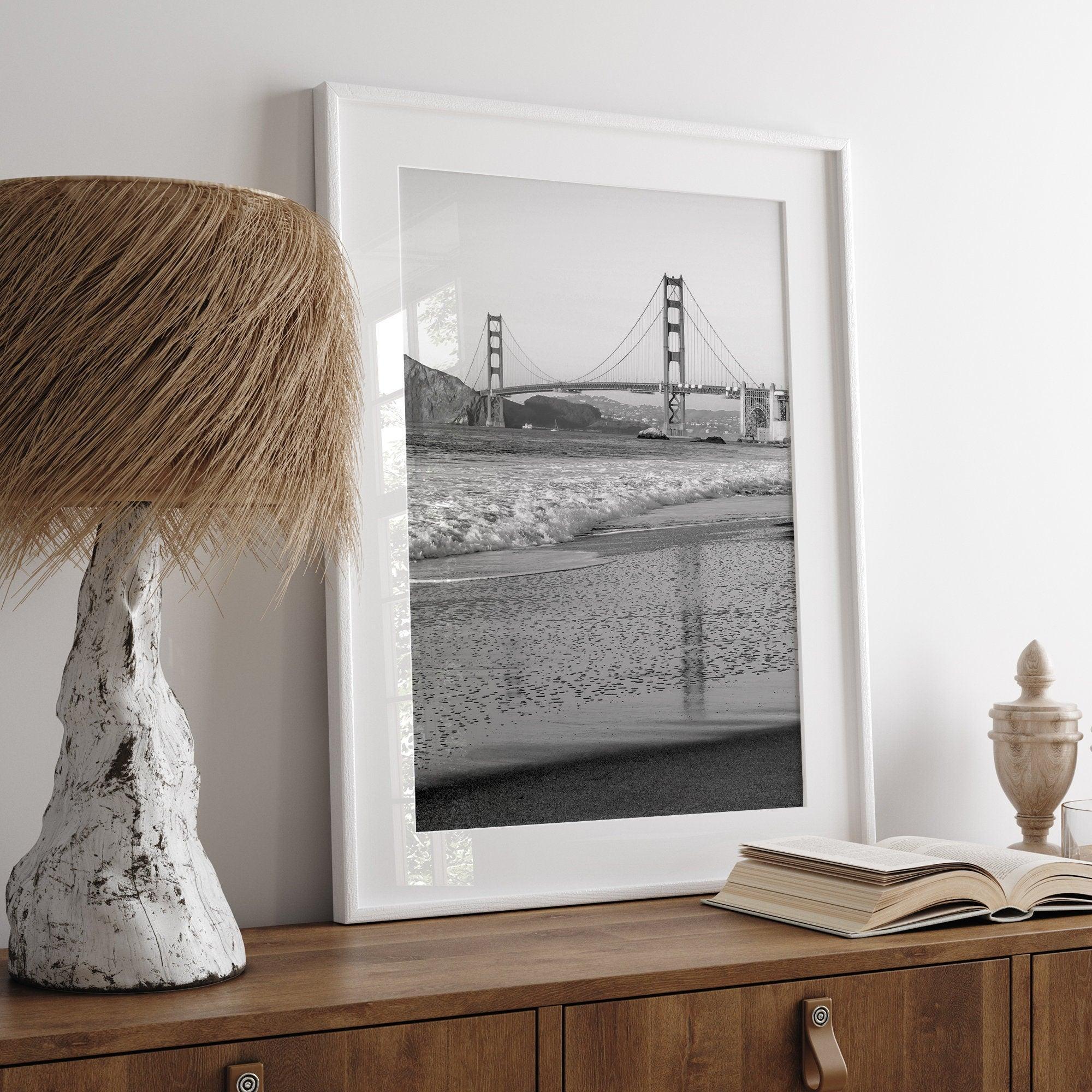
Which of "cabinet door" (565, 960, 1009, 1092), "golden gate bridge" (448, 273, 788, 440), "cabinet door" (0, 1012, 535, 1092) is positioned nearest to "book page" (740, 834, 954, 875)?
"cabinet door" (565, 960, 1009, 1092)

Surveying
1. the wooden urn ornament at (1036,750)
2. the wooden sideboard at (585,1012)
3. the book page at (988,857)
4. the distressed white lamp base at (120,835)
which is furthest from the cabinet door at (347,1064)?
the wooden urn ornament at (1036,750)

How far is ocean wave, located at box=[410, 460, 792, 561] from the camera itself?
1429 mm

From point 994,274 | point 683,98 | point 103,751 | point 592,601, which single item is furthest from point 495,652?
point 994,274

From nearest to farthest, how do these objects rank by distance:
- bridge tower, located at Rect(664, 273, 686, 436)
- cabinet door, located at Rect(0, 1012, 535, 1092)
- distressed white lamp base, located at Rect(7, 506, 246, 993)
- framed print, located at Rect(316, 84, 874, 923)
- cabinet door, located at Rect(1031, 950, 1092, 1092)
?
cabinet door, located at Rect(0, 1012, 535, 1092) < distressed white lamp base, located at Rect(7, 506, 246, 993) < cabinet door, located at Rect(1031, 950, 1092, 1092) < framed print, located at Rect(316, 84, 874, 923) < bridge tower, located at Rect(664, 273, 686, 436)

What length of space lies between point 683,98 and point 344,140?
484mm

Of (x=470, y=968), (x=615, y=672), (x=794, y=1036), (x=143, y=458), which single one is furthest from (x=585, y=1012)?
(x=143, y=458)

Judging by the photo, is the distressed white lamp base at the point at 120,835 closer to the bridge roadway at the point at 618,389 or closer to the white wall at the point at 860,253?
the white wall at the point at 860,253

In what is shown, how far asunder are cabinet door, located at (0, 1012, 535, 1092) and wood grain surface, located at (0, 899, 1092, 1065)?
0.03 feet

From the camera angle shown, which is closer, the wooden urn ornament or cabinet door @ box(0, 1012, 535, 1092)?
cabinet door @ box(0, 1012, 535, 1092)

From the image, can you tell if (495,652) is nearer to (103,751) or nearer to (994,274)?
(103,751)

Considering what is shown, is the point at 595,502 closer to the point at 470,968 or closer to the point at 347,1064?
the point at 470,968

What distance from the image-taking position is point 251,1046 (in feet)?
3.20

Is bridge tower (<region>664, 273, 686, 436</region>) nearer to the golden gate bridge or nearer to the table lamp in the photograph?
the golden gate bridge

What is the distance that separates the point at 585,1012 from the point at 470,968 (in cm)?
12
